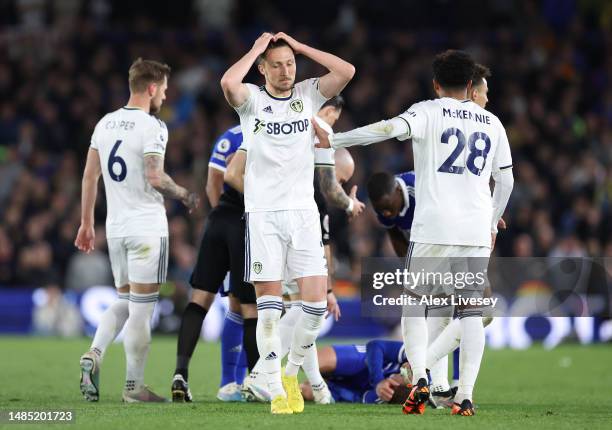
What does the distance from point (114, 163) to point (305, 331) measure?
2399 millimetres

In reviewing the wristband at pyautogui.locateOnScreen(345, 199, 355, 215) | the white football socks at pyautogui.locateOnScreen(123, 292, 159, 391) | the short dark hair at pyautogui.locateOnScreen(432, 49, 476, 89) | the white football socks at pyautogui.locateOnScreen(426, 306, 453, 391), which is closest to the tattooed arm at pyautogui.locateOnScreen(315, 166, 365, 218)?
the wristband at pyautogui.locateOnScreen(345, 199, 355, 215)

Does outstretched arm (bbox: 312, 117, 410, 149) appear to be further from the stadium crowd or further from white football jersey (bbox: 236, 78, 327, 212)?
the stadium crowd

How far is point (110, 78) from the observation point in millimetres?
22438

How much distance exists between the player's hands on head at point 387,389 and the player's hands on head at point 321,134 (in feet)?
7.09

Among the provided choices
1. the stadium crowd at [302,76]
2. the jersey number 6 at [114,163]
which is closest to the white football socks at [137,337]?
the jersey number 6 at [114,163]

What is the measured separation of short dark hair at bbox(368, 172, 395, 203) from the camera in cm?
900

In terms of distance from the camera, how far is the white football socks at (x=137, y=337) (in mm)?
9398

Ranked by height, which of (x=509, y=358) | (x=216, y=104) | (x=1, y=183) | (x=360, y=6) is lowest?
(x=509, y=358)

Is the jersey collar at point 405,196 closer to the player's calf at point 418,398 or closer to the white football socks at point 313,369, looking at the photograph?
the white football socks at point 313,369

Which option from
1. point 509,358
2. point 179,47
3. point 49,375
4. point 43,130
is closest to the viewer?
point 49,375

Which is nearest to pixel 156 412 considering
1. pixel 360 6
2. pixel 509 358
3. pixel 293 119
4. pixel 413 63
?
pixel 293 119

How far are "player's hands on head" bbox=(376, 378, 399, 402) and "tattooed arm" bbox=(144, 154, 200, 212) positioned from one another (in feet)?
7.06

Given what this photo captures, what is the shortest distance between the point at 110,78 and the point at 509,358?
414 inches

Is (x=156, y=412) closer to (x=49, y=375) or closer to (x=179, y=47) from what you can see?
(x=49, y=375)
